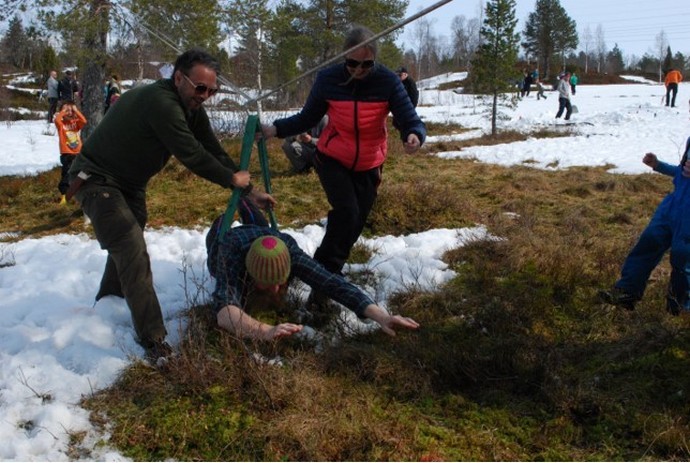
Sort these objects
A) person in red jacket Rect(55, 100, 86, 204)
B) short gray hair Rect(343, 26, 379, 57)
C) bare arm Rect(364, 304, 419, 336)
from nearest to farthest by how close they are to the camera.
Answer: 1. bare arm Rect(364, 304, 419, 336)
2. short gray hair Rect(343, 26, 379, 57)
3. person in red jacket Rect(55, 100, 86, 204)

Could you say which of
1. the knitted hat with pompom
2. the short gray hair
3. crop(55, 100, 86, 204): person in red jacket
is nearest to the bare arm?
the knitted hat with pompom

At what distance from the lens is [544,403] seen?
3.00 meters

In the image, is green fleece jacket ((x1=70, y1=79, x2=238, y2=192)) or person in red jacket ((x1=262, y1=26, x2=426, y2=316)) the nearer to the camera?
green fleece jacket ((x1=70, y1=79, x2=238, y2=192))

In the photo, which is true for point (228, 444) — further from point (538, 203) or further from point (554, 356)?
point (538, 203)

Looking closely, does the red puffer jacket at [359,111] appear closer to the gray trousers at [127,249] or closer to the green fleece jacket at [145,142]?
the green fleece jacket at [145,142]

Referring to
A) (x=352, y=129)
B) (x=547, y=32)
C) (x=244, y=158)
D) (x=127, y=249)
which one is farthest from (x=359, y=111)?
(x=547, y=32)

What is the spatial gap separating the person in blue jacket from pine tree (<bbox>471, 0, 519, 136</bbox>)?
44.6ft

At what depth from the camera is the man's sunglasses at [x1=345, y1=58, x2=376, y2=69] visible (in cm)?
356

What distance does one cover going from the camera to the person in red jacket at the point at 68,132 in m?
8.05

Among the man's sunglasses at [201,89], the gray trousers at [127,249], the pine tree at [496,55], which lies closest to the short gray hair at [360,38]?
the man's sunglasses at [201,89]

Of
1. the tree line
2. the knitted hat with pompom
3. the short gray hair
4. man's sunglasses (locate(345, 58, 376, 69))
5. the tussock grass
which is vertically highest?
the tree line

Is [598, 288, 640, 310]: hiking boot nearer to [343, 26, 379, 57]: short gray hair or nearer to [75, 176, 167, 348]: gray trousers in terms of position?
[343, 26, 379, 57]: short gray hair

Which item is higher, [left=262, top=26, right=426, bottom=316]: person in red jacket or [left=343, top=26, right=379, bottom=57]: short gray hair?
[left=343, top=26, right=379, bottom=57]: short gray hair

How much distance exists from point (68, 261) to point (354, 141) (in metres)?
2.94
